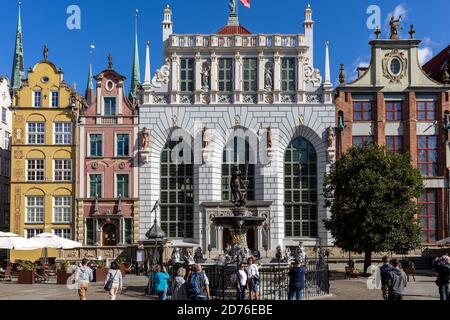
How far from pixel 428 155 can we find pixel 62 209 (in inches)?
1104

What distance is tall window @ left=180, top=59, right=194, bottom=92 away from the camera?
53.7m

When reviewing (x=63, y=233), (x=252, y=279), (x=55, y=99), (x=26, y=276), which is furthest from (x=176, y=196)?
(x=252, y=279)

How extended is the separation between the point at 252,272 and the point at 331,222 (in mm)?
19716

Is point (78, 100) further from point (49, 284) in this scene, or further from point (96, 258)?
point (49, 284)

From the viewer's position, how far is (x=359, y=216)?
134 feet

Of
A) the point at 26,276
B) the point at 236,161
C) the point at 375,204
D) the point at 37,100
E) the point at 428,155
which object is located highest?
the point at 37,100

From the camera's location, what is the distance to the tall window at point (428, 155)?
52.7m

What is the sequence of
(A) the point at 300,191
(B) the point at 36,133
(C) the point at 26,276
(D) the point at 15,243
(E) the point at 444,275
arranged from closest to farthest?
(E) the point at 444,275, (C) the point at 26,276, (D) the point at 15,243, (B) the point at 36,133, (A) the point at 300,191

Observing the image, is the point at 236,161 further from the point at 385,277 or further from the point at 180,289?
the point at 180,289

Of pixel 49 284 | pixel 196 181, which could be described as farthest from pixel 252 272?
pixel 196 181

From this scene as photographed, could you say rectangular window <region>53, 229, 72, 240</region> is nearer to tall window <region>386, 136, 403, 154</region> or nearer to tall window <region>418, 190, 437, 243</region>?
tall window <region>386, 136, 403, 154</region>

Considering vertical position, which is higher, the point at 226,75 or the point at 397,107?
the point at 226,75

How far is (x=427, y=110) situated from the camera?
53125 millimetres

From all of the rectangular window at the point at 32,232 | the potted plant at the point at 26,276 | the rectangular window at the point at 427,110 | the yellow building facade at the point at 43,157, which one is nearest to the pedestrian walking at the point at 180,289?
the potted plant at the point at 26,276
